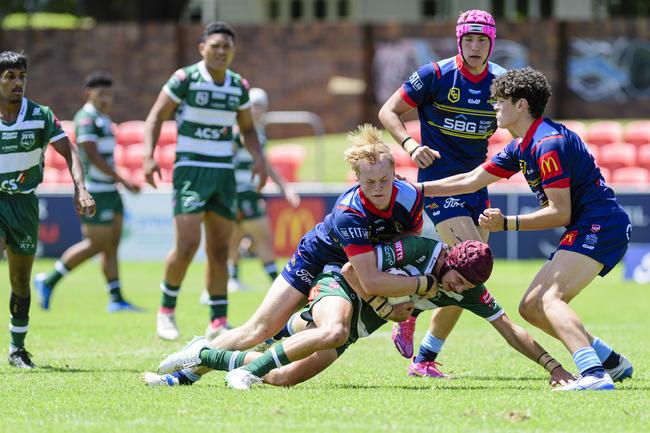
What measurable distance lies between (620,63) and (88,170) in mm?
18209

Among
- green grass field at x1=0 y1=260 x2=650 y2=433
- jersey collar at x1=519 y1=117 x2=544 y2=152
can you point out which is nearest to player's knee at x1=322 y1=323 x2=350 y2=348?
green grass field at x1=0 y1=260 x2=650 y2=433

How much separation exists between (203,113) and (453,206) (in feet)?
9.12

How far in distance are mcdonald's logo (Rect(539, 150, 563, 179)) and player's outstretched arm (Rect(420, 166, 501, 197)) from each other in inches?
27.1

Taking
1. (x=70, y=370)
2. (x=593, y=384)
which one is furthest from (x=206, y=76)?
(x=593, y=384)

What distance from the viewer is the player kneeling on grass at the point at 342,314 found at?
697 centimetres

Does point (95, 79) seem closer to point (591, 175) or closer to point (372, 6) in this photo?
point (591, 175)

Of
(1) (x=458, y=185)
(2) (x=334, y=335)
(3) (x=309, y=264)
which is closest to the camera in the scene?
(2) (x=334, y=335)

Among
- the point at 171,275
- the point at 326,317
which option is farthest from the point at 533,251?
the point at 326,317

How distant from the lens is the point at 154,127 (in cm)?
1013

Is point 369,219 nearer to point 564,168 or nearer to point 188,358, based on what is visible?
point 564,168

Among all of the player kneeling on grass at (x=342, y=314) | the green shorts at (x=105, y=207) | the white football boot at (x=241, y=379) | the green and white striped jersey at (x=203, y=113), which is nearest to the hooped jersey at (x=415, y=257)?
the player kneeling on grass at (x=342, y=314)

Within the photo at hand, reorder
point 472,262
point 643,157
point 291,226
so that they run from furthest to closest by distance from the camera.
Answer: point 643,157, point 291,226, point 472,262

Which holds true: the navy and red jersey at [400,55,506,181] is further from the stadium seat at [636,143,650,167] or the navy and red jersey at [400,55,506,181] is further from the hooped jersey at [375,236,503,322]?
the stadium seat at [636,143,650,167]

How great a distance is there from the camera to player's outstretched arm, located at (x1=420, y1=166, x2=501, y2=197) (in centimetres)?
787
